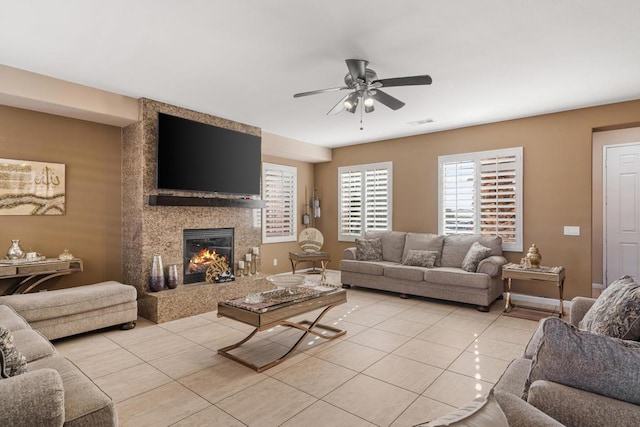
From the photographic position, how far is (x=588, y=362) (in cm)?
124

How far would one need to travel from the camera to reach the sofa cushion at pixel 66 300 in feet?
10.7

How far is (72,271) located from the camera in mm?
4020

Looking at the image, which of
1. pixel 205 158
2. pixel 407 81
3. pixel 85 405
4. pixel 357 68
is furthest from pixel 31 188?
pixel 407 81

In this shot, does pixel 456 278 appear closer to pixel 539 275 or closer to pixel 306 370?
pixel 539 275

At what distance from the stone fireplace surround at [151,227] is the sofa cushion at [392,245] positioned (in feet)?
8.65

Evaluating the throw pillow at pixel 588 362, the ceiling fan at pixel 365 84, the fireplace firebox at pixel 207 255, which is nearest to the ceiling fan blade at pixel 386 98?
the ceiling fan at pixel 365 84

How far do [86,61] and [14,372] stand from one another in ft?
9.73

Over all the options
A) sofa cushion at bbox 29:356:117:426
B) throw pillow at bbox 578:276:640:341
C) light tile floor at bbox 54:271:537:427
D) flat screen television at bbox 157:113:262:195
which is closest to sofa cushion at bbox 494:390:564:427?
throw pillow at bbox 578:276:640:341

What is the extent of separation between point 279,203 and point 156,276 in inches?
128

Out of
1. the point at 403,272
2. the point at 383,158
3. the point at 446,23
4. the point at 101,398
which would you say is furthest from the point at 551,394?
the point at 383,158

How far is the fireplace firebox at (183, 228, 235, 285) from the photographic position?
4988 mm

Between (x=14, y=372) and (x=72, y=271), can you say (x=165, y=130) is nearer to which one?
(x=72, y=271)

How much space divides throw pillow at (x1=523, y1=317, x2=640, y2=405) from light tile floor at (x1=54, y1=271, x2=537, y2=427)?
1.18 meters

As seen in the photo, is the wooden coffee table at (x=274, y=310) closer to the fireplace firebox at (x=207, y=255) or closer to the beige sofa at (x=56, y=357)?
the beige sofa at (x=56, y=357)
